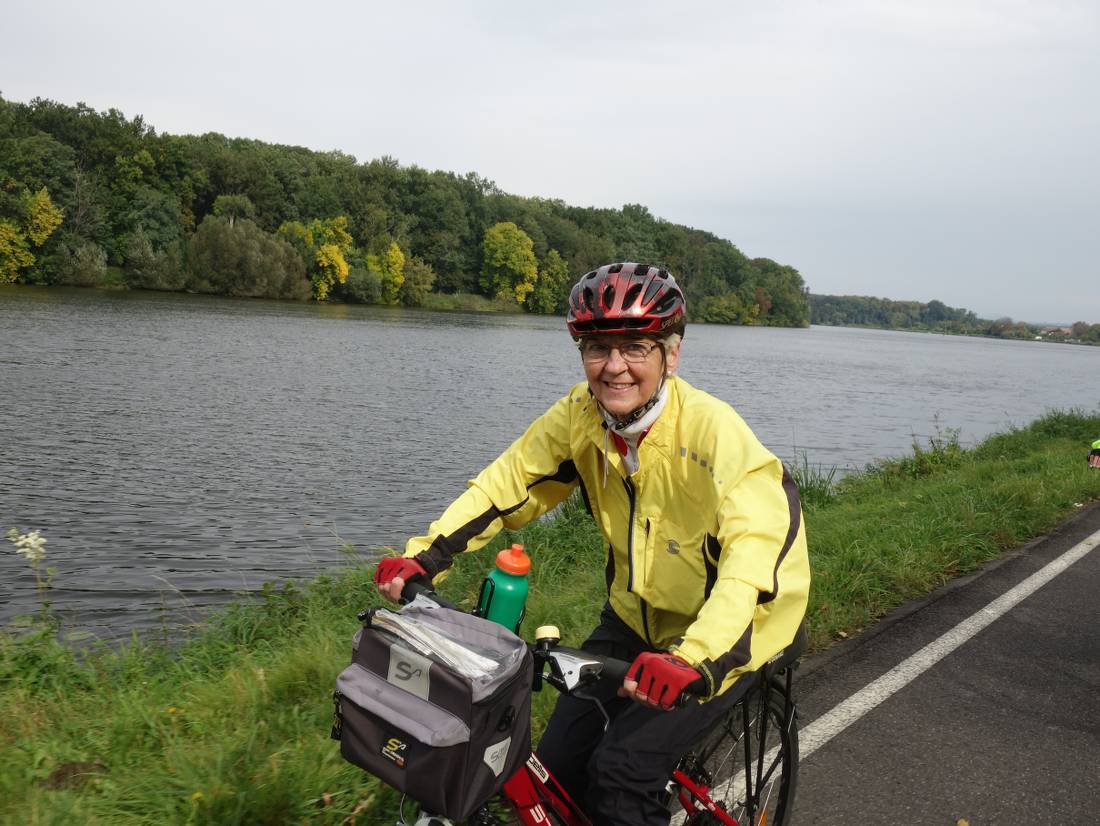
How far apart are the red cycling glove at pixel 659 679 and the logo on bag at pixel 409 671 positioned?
1.64ft

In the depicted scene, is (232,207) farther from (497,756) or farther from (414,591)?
(497,756)

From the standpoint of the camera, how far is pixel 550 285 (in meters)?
91.9

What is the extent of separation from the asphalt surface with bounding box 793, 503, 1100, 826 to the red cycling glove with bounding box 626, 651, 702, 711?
186 cm

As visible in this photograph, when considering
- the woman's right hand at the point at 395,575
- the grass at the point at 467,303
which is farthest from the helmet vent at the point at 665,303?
the grass at the point at 467,303

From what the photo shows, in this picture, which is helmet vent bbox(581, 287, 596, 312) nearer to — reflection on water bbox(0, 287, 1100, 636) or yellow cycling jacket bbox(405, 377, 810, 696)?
yellow cycling jacket bbox(405, 377, 810, 696)

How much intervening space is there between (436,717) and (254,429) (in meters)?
16.4

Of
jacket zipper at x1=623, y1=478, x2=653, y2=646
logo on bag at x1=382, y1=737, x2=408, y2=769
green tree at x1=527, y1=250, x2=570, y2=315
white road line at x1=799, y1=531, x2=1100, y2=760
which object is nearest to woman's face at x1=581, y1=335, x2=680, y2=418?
jacket zipper at x1=623, y1=478, x2=653, y2=646

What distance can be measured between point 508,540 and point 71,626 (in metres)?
3.78

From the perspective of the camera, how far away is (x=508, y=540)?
8.41m

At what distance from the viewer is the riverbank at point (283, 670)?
3105mm

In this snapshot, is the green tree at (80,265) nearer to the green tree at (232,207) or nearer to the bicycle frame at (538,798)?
the green tree at (232,207)

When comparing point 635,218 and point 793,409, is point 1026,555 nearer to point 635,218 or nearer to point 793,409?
point 793,409

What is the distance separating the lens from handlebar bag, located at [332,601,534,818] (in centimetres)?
170

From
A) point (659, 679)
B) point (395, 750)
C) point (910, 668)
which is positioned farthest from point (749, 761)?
point (910, 668)
